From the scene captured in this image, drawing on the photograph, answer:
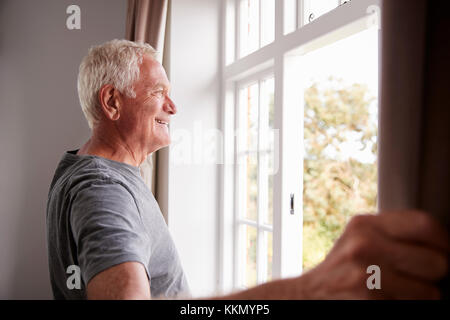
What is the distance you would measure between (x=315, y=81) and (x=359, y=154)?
1692mm

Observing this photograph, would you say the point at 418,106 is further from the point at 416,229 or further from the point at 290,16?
the point at 290,16

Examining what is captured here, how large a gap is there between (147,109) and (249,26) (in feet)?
4.72

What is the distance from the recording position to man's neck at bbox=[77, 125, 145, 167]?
1.24 metres

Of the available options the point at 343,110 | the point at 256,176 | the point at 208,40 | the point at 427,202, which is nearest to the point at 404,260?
the point at 427,202

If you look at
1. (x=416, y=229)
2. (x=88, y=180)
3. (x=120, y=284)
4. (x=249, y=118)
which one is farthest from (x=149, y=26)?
(x=416, y=229)

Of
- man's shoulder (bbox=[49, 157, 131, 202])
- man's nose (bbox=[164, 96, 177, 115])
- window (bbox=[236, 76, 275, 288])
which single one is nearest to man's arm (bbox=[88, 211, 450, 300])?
man's shoulder (bbox=[49, 157, 131, 202])

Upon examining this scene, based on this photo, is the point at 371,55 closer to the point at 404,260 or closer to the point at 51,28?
the point at 51,28

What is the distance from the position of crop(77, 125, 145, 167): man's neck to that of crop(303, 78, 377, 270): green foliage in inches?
284

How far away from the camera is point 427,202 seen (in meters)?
0.48

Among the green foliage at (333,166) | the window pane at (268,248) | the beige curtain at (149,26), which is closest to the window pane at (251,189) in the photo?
the window pane at (268,248)

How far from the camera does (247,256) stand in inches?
106

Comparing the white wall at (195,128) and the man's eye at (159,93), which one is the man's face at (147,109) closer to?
the man's eye at (159,93)

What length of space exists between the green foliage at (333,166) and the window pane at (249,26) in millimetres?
5907

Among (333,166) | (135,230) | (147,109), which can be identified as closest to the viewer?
(135,230)
